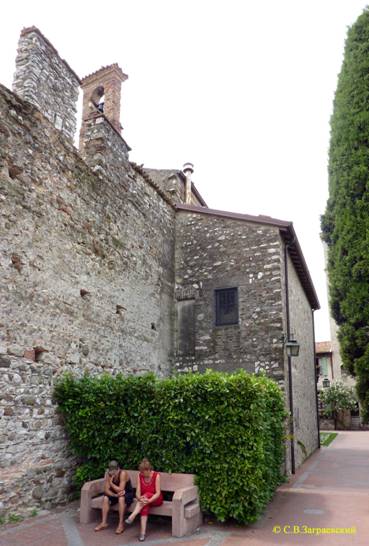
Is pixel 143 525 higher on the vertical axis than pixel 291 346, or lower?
lower

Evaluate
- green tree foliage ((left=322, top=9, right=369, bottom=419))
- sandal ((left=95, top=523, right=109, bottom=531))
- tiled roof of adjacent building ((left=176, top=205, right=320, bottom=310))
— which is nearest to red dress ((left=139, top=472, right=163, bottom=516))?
sandal ((left=95, top=523, right=109, bottom=531))

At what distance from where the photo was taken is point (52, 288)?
7676 millimetres

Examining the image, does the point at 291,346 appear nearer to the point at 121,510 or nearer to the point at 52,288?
the point at 121,510

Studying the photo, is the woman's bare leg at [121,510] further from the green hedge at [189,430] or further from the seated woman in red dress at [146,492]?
the green hedge at [189,430]

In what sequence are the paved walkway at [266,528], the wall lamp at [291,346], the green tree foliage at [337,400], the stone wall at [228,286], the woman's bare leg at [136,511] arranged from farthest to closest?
the green tree foliage at [337,400], the stone wall at [228,286], the wall lamp at [291,346], the woman's bare leg at [136,511], the paved walkway at [266,528]

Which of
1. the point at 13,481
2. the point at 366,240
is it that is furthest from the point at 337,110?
the point at 13,481

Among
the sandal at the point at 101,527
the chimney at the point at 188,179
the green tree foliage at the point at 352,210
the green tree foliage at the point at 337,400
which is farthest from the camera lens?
the green tree foliage at the point at 337,400

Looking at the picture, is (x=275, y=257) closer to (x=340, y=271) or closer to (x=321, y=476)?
(x=340, y=271)

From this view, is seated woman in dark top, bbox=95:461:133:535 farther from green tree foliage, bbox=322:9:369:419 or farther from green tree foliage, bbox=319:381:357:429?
green tree foliage, bbox=319:381:357:429

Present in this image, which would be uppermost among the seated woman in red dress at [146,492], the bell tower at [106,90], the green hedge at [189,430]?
the bell tower at [106,90]

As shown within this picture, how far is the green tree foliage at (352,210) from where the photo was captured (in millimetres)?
8945

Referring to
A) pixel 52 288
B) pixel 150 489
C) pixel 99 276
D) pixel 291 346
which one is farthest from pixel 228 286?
pixel 150 489

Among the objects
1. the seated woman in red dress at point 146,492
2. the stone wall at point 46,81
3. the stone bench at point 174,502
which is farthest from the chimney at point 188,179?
the seated woman in red dress at point 146,492

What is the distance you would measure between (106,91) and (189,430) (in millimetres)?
8281
